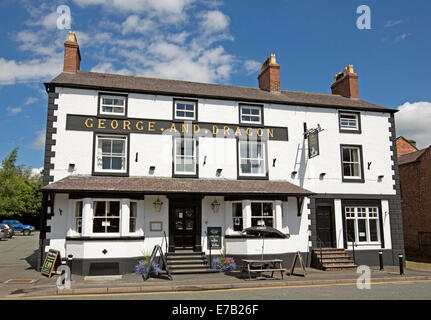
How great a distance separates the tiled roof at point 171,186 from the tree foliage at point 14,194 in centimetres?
3679

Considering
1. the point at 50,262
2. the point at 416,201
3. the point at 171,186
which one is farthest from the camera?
the point at 416,201

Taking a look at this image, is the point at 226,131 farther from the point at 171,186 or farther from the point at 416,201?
the point at 416,201

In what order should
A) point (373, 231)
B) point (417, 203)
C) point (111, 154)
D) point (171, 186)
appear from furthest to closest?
point (417, 203) → point (373, 231) → point (111, 154) → point (171, 186)

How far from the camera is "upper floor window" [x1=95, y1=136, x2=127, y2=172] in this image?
1634cm

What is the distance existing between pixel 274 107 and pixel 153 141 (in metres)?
6.68

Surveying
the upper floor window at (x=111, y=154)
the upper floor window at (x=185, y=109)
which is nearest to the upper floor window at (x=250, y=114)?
the upper floor window at (x=185, y=109)

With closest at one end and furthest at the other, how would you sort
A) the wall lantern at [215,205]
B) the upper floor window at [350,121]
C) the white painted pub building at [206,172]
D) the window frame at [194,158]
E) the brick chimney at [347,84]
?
the white painted pub building at [206,172] < the wall lantern at [215,205] < the window frame at [194,158] < the upper floor window at [350,121] < the brick chimney at [347,84]

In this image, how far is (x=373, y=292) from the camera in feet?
36.6

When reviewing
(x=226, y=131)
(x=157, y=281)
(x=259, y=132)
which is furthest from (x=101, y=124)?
(x=259, y=132)

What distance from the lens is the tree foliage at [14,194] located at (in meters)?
46.7

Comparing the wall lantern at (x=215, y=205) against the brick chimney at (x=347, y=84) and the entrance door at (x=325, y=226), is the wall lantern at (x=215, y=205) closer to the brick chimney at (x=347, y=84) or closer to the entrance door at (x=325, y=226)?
the entrance door at (x=325, y=226)

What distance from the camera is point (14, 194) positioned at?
47469 mm

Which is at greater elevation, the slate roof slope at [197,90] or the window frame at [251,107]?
the slate roof slope at [197,90]

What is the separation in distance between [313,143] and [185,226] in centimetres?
757
